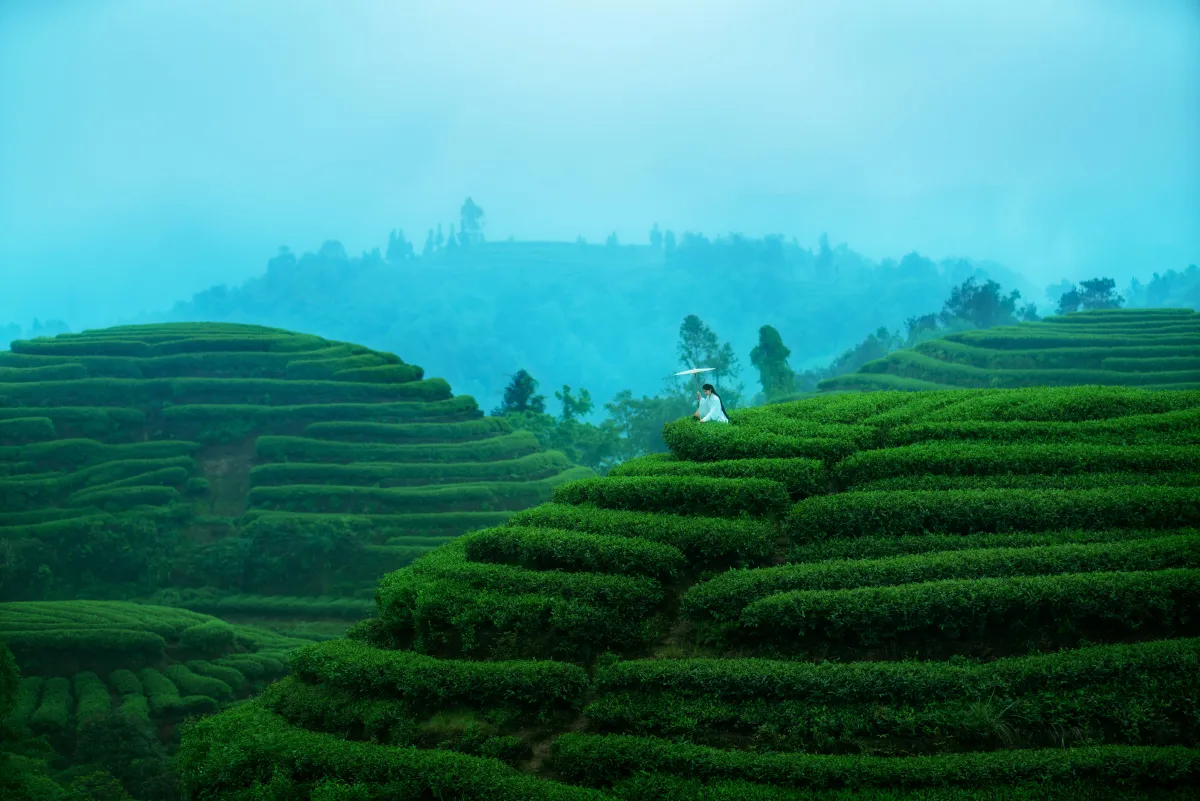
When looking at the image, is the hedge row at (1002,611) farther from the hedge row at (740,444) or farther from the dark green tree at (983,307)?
the dark green tree at (983,307)

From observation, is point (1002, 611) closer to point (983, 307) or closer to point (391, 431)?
point (391, 431)

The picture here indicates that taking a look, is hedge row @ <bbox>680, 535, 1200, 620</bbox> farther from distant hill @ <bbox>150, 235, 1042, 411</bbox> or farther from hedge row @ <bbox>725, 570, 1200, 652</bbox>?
distant hill @ <bbox>150, 235, 1042, 411</bbox>

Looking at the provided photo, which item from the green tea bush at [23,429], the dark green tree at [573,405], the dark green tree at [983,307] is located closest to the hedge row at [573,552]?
the green tea bush at [23,429]

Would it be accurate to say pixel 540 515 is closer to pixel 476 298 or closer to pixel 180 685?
pixel 180 685

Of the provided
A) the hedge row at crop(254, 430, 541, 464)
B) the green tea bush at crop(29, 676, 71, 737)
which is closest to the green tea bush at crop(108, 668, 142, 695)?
the green tea bush at crop(29, 676, 71, 737)

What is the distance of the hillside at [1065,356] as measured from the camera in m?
33.1

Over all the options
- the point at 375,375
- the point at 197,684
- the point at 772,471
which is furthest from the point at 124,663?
the point at 772,471

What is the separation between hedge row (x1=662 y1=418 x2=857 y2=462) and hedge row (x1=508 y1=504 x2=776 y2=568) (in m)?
1.77

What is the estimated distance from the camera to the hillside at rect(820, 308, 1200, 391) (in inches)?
1303

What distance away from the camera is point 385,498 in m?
34.9

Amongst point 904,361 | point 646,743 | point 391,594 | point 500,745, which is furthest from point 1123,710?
point 904,361

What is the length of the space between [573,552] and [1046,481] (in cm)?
547

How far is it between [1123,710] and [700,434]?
21.8 feet

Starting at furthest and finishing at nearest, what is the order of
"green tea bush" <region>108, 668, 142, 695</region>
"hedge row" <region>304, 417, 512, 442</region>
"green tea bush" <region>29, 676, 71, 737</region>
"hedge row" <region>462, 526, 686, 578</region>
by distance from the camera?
"hedge row" <region>304, 417, 512, 442</region> < "green tea bush" <region>108, 668, 142, 695</region> < "green tea bush" <region>29, 676, 71, 737</region> < "hedge row" <region>462, 526, 686, 578</region>
